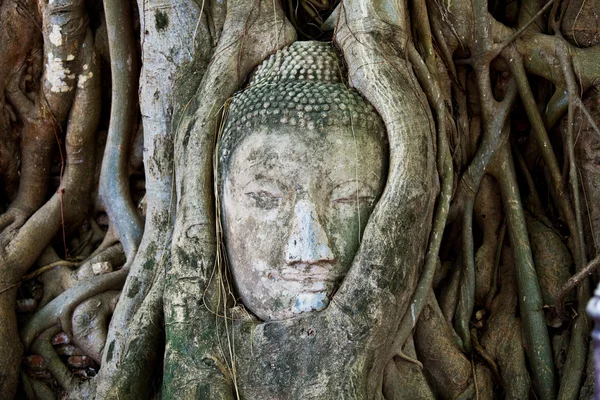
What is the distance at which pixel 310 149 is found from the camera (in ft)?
9.39

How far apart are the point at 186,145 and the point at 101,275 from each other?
889 mm

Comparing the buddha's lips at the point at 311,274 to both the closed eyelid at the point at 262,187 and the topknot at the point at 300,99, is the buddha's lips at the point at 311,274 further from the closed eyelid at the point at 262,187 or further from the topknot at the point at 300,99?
the topknot at the point at 300,99

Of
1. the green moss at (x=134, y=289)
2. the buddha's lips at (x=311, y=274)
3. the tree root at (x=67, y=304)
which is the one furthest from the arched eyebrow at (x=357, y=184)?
the tree root at (x=67, y=304)

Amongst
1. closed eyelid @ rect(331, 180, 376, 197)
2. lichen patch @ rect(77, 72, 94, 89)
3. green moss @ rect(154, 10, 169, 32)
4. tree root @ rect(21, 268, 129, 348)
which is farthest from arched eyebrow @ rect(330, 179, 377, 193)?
lichen patch @ rect(77, 72, 94, 89)

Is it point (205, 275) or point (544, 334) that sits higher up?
point (205, 275)

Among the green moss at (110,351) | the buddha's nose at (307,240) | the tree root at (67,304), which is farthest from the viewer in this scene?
the tree root at (67,304)

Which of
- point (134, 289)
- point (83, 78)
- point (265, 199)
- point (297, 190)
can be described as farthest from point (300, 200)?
point (83, 78)

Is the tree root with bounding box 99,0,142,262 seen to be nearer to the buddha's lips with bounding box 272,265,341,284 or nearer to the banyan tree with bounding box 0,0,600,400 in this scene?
the banyan tree with bounding box 0,0,600,400

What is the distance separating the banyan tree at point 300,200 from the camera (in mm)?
2834

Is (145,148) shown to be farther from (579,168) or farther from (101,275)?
(579,168)

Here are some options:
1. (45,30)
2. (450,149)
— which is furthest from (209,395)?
(45,30)

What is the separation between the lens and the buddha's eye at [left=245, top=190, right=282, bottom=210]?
287 centimetres

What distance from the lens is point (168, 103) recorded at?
3455 mm

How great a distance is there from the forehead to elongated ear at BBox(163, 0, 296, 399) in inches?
9.1
